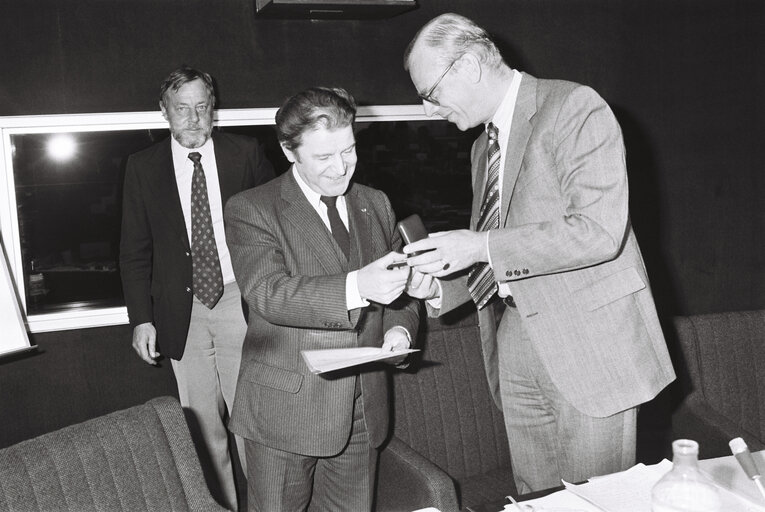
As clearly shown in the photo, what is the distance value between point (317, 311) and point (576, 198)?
0.77 m

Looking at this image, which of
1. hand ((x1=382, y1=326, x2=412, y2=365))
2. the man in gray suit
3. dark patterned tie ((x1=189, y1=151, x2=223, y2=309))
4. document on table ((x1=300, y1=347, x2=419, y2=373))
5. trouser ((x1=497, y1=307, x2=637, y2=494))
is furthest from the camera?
dark patterned tie ((x1=189, y1=151, x2=223, y2=309))

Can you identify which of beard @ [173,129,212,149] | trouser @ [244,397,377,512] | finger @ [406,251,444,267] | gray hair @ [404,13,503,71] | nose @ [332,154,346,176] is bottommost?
trouser @ [244,397,377,512]

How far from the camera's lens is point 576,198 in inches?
79.3

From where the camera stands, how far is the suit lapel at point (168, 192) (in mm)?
3434

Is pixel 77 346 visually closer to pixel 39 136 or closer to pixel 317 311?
pixel 39 136

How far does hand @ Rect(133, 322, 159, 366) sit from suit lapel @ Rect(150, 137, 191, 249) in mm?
417

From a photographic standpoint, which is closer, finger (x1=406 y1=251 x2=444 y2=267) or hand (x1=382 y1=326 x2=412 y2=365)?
finger (x1=406 y1=251 x2=444 y2=267)

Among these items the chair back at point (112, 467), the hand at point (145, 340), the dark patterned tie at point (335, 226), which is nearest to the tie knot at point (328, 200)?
the dark patterned tie at point (335, 226)

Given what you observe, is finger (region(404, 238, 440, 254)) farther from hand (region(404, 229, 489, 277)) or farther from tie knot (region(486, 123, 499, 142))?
tie knot (region(486, 123, 499, 142))

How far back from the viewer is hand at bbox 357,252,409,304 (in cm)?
206

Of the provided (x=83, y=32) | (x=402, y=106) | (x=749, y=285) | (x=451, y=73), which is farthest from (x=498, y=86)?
(x=749, y=285)

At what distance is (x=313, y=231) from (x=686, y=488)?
1.29 meters

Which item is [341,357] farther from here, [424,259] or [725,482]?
[725,482]

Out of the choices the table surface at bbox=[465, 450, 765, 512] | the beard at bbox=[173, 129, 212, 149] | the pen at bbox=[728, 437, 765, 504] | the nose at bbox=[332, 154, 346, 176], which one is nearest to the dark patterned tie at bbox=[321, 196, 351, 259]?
the nose at bbox=[332, 154, 346, 176]
